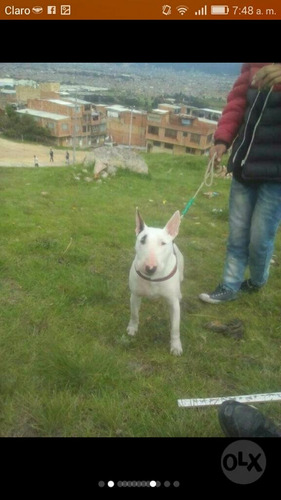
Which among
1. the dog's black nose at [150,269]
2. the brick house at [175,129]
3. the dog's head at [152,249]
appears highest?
the brick house at [175,129]

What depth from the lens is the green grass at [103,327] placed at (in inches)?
70.4

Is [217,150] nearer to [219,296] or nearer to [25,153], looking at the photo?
[219,296]

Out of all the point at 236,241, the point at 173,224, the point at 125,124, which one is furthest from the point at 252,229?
the point at 125,124

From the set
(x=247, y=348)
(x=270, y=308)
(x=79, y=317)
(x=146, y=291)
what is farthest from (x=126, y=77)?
(x=270, y=308)

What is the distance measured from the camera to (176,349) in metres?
2.34

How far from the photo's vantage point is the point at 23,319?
241cm

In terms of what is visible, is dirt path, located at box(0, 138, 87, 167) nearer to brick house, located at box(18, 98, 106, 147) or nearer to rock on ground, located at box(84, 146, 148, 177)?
brick house, located at box(18, 98, 106, 147)

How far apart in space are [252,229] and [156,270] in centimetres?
114

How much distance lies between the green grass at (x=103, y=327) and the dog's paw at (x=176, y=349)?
0.04 meters
